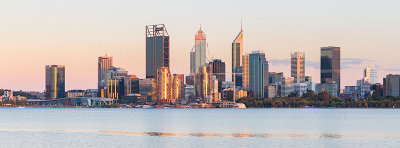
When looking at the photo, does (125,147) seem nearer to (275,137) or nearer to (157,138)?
(157,138)

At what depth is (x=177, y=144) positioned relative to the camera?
278 feet

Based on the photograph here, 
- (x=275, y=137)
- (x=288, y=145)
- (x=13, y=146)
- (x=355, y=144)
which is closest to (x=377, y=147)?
(x=355, y=144)

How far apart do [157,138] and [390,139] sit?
32.4 meters

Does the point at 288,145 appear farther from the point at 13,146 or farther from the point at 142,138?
the point at 13,146

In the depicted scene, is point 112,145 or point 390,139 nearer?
point 112,145

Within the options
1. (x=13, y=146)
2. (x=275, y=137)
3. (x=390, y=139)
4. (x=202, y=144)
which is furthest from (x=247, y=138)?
(x=13, y=146)

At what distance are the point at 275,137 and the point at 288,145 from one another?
47.0 feet

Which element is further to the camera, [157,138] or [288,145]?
[157,138]

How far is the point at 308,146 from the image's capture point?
82.3m

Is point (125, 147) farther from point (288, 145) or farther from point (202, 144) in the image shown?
point (288, 145)

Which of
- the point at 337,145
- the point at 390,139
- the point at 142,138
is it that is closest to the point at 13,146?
the point at 142,138

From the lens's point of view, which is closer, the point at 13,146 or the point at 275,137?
the point at 13,146

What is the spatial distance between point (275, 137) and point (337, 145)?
49.3 feet

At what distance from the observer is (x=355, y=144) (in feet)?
281
